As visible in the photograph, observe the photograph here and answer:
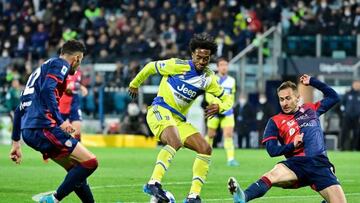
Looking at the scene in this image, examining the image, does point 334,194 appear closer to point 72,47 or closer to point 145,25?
point 72,47

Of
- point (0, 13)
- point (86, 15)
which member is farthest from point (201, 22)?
point (0, 13)

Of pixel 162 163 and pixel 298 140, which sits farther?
pixel 162 163

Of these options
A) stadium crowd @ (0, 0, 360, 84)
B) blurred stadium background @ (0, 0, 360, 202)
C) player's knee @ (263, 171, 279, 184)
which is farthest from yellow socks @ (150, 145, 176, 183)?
stadium crowd @ (0, 0, 360, 84)

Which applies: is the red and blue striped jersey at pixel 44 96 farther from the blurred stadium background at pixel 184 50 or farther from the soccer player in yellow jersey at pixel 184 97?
the blurred stadium background at pixel 184 50

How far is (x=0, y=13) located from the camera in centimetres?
4141

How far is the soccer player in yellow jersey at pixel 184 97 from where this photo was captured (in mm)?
12789

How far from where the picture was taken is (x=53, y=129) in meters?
11.2

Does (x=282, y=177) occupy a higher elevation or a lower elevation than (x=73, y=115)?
higher

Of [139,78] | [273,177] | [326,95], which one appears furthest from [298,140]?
[139,78]

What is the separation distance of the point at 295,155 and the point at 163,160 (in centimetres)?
182

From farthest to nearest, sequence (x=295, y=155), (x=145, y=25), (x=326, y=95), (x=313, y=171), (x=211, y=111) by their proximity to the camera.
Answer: (x=145, y=25), (x=211, y=111), (x=326, y=95), (x=295, y=155), (x=313, y=171)

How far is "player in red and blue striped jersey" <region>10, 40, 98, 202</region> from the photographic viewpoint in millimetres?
11102

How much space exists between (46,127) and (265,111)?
20.5 m

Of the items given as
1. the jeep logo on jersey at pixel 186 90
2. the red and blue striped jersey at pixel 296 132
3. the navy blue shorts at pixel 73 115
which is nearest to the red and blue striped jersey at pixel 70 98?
the navy blue shorts at pixel 73 115
